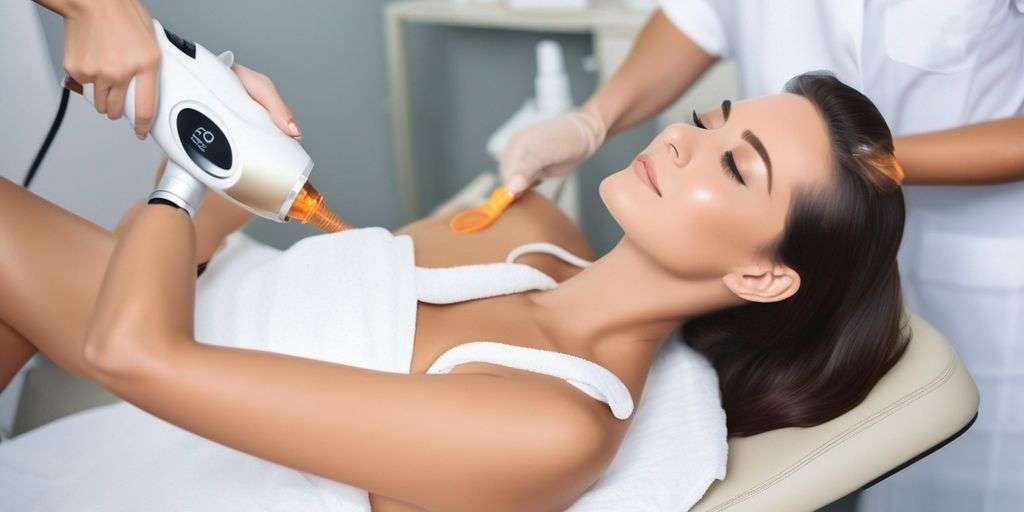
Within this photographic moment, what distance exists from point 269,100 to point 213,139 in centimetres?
9

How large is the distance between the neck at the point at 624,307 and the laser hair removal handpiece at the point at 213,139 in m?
0.42

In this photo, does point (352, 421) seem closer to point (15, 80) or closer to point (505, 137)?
point (15, 80)

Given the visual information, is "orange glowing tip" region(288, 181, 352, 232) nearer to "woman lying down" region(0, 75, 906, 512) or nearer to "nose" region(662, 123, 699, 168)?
"woman lying down" region(0, 75, 906, 512)

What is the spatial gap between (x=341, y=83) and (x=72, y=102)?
2.61ft

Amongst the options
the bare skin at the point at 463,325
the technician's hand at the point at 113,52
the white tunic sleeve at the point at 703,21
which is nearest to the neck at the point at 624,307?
the bare skin at the point at 463,325

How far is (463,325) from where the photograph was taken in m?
1.13

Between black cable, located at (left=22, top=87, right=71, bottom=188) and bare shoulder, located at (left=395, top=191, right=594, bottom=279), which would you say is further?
bare shoulder, located at (left=395, top=191, right=594, bottom=279)

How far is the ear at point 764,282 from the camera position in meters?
1.10

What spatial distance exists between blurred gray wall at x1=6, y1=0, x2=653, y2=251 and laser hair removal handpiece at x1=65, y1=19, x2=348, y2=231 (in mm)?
569

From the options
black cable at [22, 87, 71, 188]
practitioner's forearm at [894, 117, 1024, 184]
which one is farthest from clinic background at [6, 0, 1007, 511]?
practitioner's forearm at [894, 117, 1024, 184]

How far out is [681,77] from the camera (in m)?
1.51

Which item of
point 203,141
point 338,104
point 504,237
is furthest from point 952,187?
point 338,104

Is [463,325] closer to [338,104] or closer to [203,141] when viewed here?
[203,141]

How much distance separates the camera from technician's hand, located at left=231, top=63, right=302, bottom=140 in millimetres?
961
